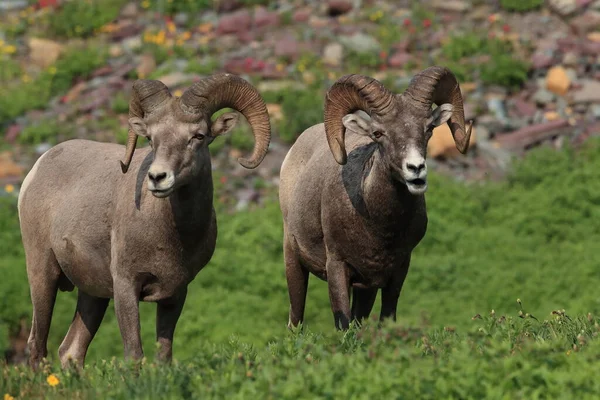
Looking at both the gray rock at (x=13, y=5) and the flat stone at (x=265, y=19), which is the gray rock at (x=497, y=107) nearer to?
the flat stone at (x=265, y=19)

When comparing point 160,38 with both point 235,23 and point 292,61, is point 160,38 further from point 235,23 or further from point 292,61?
point 292,61

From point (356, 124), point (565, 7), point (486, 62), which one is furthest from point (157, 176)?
point (565, 7)

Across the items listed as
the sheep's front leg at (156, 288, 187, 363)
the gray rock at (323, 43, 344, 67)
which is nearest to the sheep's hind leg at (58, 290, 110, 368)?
the sheep's front leg at (156, 288, 187, 363)

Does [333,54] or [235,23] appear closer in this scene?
[333,54]

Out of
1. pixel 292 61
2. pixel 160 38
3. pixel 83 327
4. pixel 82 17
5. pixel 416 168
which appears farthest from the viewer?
pixel 82 17

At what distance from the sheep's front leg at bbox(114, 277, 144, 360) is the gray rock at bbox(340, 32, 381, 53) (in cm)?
1267

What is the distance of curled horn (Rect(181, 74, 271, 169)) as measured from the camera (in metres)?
9.64

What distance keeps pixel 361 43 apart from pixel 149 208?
41.7 feet

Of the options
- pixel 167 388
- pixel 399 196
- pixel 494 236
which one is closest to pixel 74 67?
pixel 494 236

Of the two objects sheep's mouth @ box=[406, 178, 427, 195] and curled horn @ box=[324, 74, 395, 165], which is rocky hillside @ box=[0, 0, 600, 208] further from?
sheep's mouth @ box=[406, 178, 427, 195]

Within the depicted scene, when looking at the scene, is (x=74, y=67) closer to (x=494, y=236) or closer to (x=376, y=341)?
(x=494, y=236)

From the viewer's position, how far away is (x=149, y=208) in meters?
9.80

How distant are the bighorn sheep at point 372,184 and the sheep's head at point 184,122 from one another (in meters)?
0.71

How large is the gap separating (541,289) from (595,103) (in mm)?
4739
